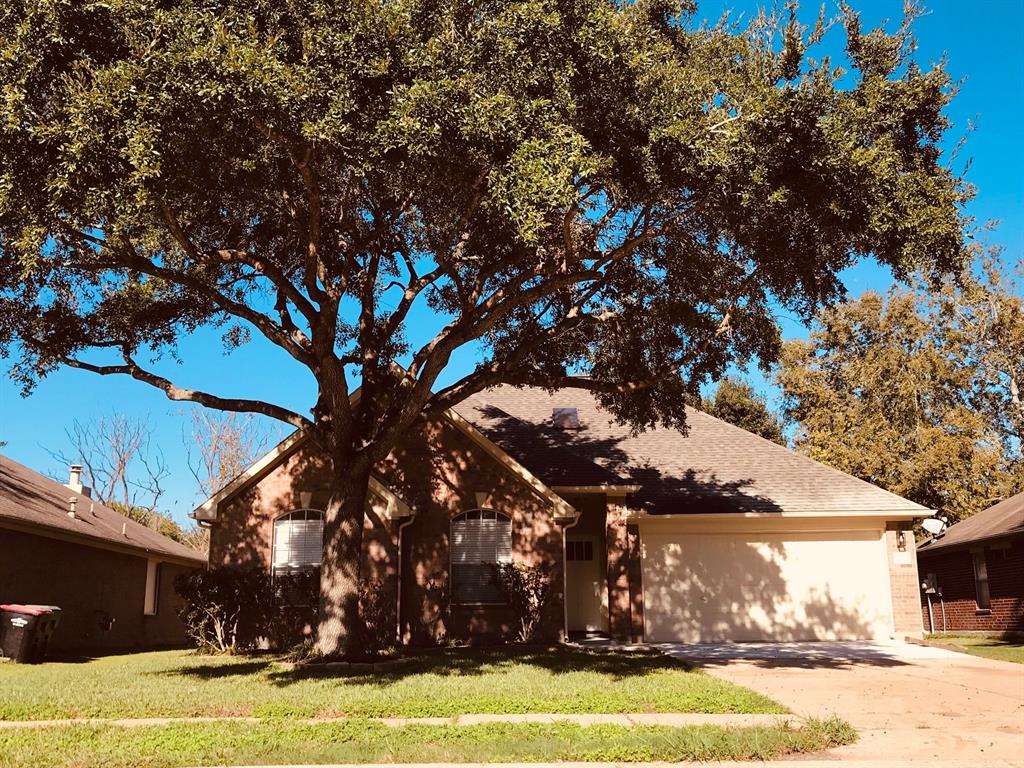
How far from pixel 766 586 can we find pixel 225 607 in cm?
1154

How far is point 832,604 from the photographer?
18.8m

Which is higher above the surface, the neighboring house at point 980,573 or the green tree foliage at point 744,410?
the green tree foliage at point 744,410

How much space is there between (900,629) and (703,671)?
835 cm

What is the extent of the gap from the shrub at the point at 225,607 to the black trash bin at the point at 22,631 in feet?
7.91

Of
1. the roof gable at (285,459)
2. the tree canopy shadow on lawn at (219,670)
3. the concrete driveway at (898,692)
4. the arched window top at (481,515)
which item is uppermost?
the roof gable at (285,459)

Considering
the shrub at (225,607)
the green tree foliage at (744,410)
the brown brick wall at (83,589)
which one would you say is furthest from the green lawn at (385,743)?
the green tree foliage at (744,410)

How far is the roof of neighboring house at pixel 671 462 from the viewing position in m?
18.9

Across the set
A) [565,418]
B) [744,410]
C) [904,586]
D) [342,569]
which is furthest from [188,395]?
[744,410]

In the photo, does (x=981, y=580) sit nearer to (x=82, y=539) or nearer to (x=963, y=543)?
(x=963, y=543)

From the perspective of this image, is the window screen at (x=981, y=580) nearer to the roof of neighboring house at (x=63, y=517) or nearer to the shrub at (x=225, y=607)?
the shrub at (x=225, y=607)

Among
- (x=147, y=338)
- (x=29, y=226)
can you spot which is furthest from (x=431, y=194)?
(x=147, y=338)

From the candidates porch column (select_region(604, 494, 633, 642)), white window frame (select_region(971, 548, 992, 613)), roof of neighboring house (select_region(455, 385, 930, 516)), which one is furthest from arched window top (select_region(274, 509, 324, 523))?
white window frame (select_region(971, 548, 992, 613))

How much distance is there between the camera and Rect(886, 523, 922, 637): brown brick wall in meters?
18.4

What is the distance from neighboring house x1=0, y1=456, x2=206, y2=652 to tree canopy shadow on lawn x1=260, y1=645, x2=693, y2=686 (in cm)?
789
